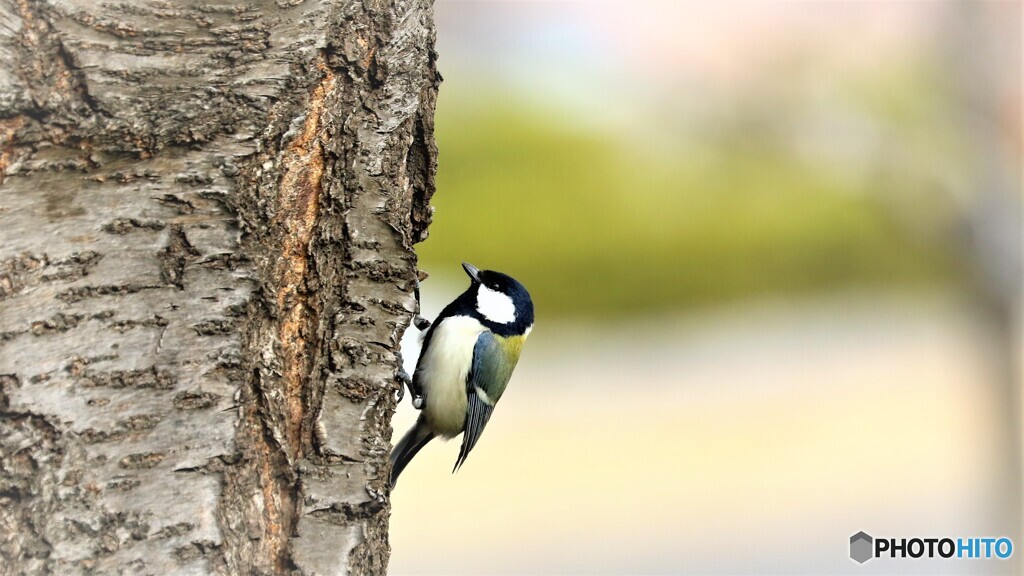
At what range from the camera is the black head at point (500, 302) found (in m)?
2.16

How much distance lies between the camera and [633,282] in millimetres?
4066

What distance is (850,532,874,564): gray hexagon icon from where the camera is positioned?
2848mm

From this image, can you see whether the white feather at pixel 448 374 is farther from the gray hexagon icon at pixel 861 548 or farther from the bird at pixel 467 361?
the gray hexagon icon at pixel 861 548

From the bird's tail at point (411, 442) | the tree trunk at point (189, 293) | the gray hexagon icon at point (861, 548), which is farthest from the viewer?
the gray hexagon icon at point (861, 548)

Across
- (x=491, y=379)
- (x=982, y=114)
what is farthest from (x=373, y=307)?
(x=982, y=114)

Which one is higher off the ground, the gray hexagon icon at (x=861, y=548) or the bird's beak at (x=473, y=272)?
the bird's beak at (x=473, y=272)

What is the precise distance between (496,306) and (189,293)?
4.00ft

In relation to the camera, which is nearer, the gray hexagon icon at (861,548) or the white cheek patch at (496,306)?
the white cheek patch at (496,306)

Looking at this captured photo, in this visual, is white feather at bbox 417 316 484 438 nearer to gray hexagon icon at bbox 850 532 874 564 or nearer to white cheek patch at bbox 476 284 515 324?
white cheek patch at bbox 476 284 515 324

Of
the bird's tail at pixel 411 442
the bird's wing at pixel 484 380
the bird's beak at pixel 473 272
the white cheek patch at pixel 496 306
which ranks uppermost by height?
the bird's beak at pixel 473 272

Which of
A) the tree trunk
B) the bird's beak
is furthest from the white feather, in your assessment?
the tree trunk

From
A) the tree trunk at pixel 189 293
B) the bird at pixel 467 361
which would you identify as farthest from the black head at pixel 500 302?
the tree trunk at pixel 189 293

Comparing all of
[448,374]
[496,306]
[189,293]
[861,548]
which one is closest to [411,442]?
[448,374]

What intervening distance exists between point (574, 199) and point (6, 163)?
314 cm
